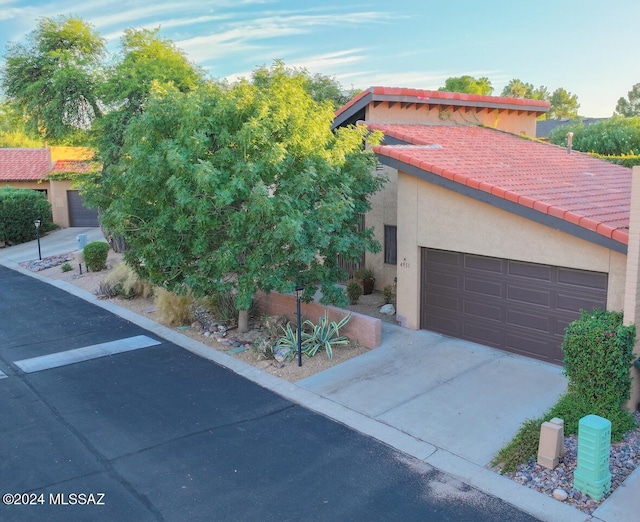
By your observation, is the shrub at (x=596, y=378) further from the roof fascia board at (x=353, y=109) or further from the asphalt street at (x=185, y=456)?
the roof fascia board at (x=353, y=109)

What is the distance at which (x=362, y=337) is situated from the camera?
1242 centimetres

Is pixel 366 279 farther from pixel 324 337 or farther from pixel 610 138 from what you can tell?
pixel 610 138

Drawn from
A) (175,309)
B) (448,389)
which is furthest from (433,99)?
(448,389)

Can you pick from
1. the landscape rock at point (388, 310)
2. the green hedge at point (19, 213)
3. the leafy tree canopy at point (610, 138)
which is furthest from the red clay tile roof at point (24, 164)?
the leafy tree canopy at point (610, 138)

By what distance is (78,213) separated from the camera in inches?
1334

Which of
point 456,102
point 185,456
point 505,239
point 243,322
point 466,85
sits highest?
point 466,85

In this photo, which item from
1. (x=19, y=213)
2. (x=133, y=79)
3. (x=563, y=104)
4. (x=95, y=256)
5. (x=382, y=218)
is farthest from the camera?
(x=563, y=104)

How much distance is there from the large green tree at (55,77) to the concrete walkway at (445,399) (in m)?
13.4

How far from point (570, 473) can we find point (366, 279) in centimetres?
992

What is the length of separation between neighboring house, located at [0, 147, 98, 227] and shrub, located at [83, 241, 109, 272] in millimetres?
12963

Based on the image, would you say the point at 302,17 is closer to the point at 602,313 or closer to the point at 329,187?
the point at 329,187

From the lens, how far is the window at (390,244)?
16391 millimetres

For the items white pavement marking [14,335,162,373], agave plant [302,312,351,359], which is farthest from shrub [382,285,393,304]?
white pavement marking [14,335,162,373]

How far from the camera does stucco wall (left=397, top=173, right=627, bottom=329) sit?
1008cm
